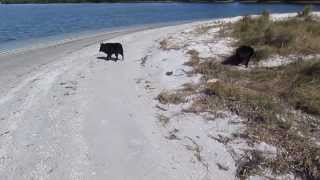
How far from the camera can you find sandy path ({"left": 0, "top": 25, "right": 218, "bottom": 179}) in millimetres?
7070

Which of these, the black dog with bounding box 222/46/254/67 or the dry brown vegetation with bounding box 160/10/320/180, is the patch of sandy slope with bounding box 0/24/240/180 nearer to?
the dry brown vegetation with bounding box 160/10/320/180

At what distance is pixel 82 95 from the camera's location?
1159 cm

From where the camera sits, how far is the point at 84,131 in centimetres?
874

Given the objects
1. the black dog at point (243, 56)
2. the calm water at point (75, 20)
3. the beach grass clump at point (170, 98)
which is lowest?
the calm water at point (75, 20)

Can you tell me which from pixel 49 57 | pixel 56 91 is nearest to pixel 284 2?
pixel 49 57

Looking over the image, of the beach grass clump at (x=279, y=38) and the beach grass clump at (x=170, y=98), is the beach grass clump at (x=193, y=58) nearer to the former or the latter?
the beach grass clump at (x=279, y=38)

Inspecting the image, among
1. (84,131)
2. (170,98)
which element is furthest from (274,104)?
(84,131)

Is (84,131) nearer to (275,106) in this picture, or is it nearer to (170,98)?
(170,98)

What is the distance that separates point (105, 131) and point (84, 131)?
41 centimetres

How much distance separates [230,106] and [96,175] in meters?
3.90

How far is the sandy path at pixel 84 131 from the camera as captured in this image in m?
7.07

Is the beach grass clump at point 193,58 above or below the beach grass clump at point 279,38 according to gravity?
below

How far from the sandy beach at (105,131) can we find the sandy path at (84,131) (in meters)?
0.01

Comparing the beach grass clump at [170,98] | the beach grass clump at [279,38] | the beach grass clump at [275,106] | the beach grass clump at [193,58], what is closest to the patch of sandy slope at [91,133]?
the beach grass clump at [170,98]
